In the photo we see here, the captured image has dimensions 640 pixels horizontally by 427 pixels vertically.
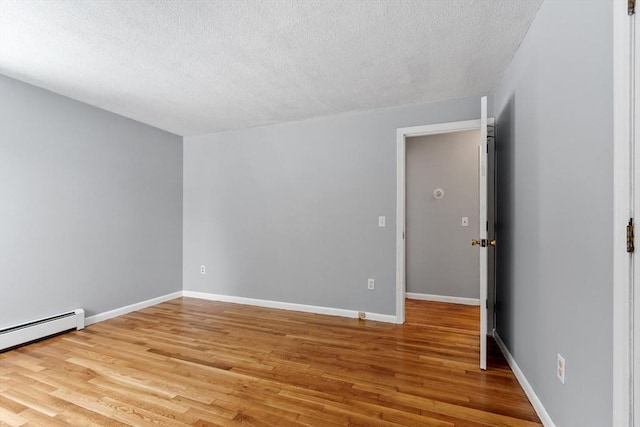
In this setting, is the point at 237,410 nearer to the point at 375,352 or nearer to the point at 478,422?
the point at 375,352

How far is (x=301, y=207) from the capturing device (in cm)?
363

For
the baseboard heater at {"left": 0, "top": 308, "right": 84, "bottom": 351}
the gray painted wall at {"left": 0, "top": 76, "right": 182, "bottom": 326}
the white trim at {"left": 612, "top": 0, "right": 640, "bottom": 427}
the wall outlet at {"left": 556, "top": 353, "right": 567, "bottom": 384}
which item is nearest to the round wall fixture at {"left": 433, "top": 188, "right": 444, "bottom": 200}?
the wall outlet at {"left": 556, "top": 353, "right": 567, "bottom": 384}

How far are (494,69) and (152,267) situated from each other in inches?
174

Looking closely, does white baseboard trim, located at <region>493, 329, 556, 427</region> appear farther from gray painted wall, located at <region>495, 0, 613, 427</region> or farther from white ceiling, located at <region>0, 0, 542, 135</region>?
white ceiling, located at <region>0, 0, 542, 135</region>

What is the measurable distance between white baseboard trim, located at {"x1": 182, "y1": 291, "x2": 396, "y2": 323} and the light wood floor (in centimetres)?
15

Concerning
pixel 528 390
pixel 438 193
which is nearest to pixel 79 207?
pixel 528 390

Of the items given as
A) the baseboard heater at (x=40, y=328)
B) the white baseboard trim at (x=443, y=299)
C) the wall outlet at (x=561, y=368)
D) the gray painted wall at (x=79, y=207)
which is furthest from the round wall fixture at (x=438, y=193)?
the baseboard heater at (x=40, y=328)

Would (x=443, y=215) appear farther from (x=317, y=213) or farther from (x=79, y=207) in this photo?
(x=79, y=207)

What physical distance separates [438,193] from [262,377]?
3.28m

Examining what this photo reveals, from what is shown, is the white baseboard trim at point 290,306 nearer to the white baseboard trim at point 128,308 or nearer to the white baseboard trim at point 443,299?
the white baseboard trim at point 128,308

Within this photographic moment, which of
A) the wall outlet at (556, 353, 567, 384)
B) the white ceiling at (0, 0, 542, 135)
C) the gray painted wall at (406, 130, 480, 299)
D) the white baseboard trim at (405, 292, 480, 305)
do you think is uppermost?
the white ceiling at (0, 0, 542, 135)

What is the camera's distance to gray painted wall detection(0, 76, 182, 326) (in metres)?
2.57

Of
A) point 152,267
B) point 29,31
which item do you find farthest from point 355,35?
point 152,267

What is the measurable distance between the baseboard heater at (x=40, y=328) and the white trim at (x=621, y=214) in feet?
13.2
